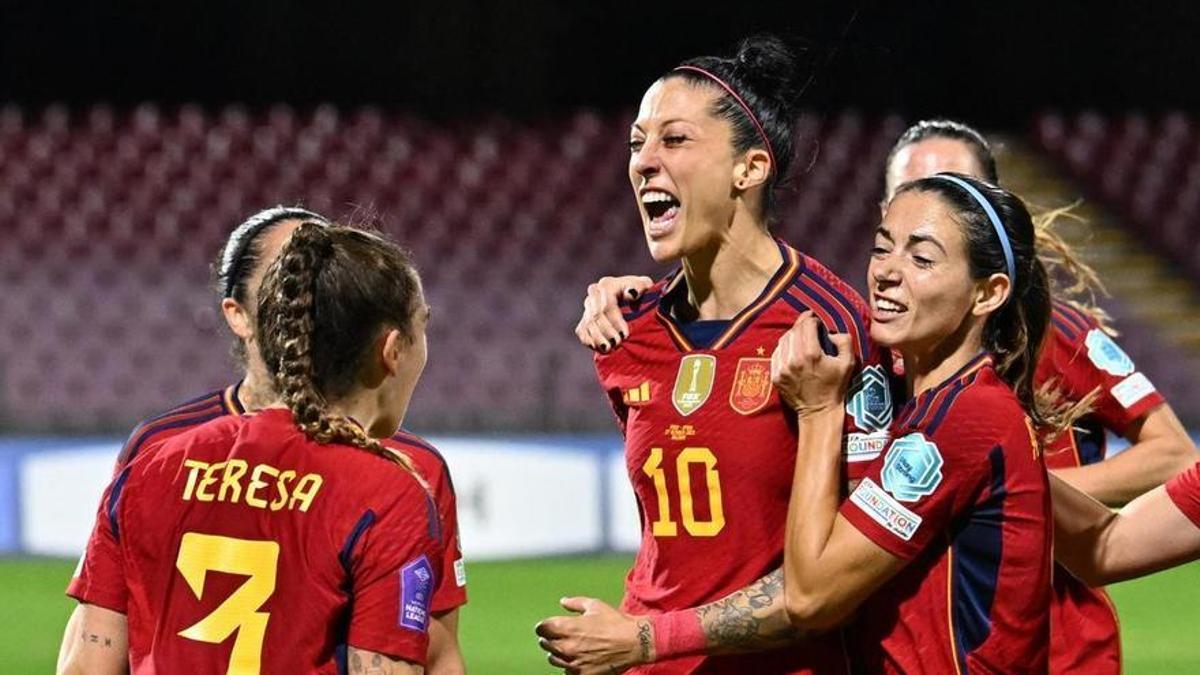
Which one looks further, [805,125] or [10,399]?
[805,125]

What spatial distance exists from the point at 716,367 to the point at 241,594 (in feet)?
3.52

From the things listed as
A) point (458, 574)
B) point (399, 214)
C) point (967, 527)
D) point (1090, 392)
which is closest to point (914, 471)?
point (967, 527)

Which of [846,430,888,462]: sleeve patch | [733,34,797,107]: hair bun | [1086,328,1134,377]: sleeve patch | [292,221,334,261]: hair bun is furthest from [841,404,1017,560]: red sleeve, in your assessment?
[1086,328,1134,377]: sleeve patch

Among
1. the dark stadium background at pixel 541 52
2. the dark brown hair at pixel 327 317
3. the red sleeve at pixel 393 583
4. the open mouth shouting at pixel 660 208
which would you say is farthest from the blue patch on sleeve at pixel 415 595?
the dark stadium background at pixel 541 52

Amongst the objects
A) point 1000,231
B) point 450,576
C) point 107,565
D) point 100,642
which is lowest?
point 100,642

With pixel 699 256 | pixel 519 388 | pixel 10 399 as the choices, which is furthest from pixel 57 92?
pixel 699 256

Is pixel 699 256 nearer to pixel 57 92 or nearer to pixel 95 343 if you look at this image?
pixel 95 343

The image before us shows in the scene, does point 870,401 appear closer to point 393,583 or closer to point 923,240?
point 923,240

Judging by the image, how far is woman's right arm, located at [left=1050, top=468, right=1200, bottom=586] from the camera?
3.36m

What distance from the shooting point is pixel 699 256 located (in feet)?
11.4

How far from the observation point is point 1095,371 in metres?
4.16

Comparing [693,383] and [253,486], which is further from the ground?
[693,383]

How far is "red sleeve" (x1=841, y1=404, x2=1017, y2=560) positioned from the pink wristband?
0.38 meters

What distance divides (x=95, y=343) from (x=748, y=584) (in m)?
9.65
